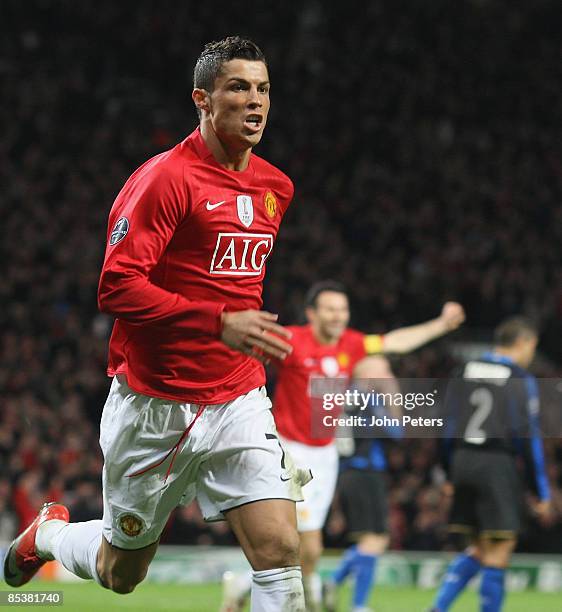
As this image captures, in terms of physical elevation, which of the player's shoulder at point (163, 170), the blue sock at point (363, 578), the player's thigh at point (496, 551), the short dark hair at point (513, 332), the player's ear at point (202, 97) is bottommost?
the blue sock at point (363, 578)

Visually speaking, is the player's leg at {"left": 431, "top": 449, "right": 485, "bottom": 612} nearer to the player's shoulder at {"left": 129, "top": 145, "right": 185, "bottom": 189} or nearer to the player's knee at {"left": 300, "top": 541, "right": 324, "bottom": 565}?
the player's knee at {"left": 300, "top": 541, "right": 324, "bottom": 565}

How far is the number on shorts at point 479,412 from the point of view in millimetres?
7180

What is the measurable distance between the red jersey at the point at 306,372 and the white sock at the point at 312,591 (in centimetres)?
91

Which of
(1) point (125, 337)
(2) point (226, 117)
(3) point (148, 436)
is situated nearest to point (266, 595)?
(3) point (148, 436)

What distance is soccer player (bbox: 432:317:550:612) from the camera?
7098 millimetres

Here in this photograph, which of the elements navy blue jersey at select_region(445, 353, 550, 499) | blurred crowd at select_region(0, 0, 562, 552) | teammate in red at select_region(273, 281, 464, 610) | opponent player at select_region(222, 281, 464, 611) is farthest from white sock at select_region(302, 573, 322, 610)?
blurred crowd at select_region(0, 0, 562, 552)

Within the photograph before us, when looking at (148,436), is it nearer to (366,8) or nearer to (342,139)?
(342,139)

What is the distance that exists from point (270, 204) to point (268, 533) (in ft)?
4.08

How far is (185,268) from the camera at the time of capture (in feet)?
14.4

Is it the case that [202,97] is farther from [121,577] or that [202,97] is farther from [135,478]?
[121,577]

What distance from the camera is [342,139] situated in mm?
19219

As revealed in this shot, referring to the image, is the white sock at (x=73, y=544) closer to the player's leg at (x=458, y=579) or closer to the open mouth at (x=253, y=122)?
the open mouth at (x=253, y=122)

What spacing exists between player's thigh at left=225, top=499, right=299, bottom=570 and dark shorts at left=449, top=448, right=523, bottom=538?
10.5 feet

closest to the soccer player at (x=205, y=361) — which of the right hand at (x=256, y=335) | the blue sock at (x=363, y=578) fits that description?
the right hand at (x=256, y=335)
